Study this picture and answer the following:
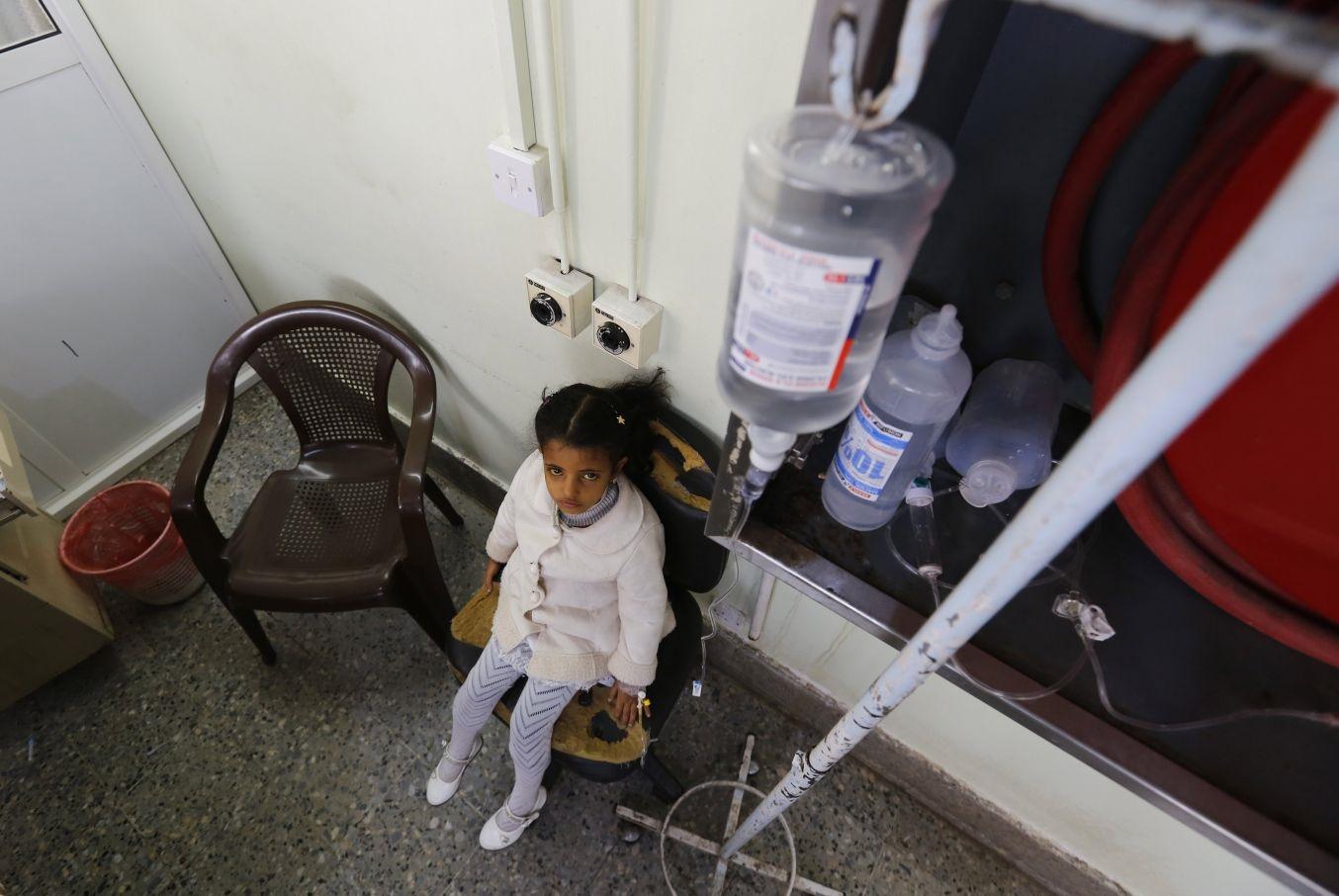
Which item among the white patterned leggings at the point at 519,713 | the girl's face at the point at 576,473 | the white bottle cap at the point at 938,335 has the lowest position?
the white patterned leggings at the point at 519,713

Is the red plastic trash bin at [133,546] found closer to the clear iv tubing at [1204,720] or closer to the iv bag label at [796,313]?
the iv bag label at [796,313]

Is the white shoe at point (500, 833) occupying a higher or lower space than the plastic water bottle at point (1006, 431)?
lower

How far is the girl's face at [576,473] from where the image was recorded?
1088 millimetres

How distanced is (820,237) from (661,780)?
1417 mm

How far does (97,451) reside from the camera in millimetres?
2045

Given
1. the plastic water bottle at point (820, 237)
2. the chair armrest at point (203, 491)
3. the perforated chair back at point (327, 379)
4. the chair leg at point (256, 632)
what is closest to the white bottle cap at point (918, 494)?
the plastic water bottle at point (820, 237)

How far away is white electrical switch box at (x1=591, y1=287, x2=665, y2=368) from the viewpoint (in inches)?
42.4

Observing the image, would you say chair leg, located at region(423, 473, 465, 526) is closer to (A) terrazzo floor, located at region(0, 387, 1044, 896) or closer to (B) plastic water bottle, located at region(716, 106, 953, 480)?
(A) terrazzo floor, located at region(0, 387, 1044, 896)

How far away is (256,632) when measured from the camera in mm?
1676

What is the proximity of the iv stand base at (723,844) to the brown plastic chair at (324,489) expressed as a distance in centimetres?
68

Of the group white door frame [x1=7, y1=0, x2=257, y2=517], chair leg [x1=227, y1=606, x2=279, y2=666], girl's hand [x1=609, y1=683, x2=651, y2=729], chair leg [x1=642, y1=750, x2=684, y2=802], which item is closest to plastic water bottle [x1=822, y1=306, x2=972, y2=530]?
girl's hand [x1=609, y1=683, x2=651, y2=729]

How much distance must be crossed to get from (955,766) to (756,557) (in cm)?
115

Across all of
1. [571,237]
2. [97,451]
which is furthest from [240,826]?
[571,237]

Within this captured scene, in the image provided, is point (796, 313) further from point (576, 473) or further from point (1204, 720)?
point (576, 473)
